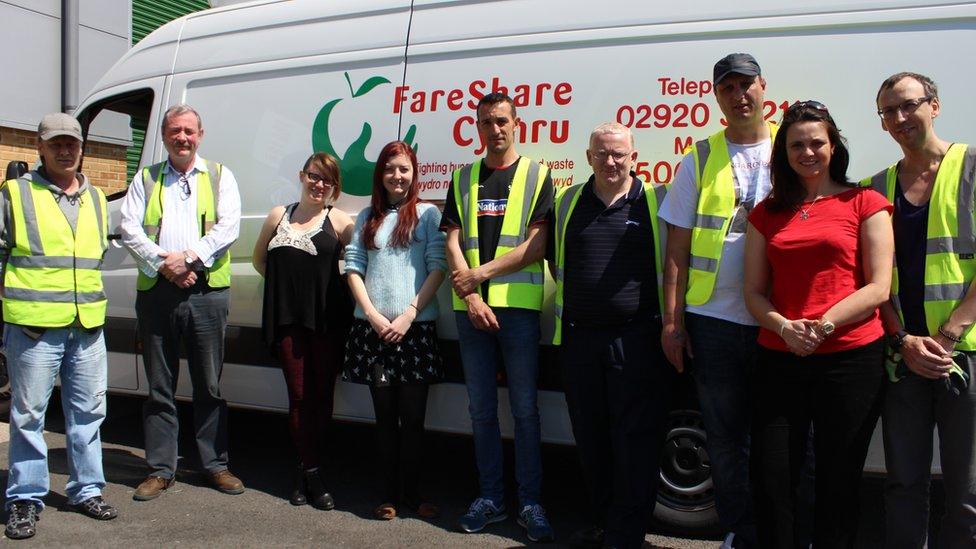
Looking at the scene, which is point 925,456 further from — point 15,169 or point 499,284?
point 15,169

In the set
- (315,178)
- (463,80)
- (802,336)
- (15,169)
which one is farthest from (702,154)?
(15,169)

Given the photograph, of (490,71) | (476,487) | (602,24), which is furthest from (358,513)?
(602,24)

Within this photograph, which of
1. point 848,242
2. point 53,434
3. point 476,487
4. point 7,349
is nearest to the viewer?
point 848,242

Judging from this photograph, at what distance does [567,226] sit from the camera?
3480 millimetres

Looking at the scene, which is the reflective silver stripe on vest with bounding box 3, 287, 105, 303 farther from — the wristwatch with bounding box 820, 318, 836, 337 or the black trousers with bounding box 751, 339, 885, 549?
the wristwatch with bounding box 820, 318, 836, 337

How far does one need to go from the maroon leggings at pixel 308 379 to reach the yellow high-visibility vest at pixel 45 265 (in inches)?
35.8

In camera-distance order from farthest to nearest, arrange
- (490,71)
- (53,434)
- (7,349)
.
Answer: (53,434) < (490,71) < (7,349)

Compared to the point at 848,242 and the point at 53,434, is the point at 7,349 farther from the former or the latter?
the point at 848,242

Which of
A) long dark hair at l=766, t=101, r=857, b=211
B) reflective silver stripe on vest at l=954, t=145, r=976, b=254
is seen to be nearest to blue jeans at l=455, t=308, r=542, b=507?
long dark hair at l=766, t=101, r=857, b=211

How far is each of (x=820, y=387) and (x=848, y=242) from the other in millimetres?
474

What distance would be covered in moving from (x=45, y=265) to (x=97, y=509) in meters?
1.16

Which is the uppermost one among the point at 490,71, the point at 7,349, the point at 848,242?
the point at 490,71

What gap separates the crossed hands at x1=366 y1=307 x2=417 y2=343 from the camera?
12.6ft

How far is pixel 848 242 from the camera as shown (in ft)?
8.73
